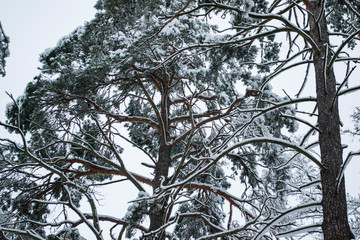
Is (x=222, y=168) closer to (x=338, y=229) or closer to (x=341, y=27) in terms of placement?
(x=341, y=27)

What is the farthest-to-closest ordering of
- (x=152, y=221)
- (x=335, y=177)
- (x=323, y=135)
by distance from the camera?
1. (x=152, y=221)
2. (x=323, y=135)
3. (x=335, y=177)

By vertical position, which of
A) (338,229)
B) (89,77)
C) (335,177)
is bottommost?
(338,229)

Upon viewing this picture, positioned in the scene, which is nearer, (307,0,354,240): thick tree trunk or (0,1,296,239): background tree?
(307,0,354,240): thick tree trunk

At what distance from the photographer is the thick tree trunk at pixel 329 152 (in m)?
2.48

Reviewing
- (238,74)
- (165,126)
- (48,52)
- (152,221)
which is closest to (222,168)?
(165,126)

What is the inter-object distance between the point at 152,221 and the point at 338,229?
340 centimetres

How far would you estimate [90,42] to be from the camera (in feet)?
22.5

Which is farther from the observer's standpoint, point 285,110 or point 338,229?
point 285,110

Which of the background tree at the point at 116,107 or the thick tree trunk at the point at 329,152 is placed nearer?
the thick tree trunk at the point at 329,152

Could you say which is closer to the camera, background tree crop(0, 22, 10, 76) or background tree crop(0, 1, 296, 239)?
background tree crop(0, 22, 10, 76)

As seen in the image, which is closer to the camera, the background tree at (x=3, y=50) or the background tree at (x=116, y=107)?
the background tree at (x=3, y=50)

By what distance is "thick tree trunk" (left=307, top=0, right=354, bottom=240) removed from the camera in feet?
8.14

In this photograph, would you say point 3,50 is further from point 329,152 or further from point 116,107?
point 116,107

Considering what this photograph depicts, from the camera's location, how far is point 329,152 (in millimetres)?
2836
